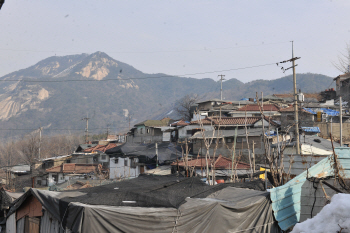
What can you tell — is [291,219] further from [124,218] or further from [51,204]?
[51,204]

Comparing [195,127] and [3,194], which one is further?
[195,127]

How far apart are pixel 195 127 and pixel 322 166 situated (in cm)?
2971

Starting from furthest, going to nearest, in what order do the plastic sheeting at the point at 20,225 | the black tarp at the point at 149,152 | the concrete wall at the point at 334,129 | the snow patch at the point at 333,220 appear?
1. the concrete wall at the point at 334,129
2. the black tarp at the point at 149,152
3. the plastic sheeting at the point at 20,225
4. the snow patch at the point at 333,220

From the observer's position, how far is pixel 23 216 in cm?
1104

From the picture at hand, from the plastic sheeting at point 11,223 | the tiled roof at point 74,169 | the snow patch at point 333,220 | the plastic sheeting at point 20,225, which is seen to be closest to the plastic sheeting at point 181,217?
the snow patch at point 333,220

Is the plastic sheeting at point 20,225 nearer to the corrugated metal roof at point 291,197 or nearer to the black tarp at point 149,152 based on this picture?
the corrugated metal roof at point 291,197

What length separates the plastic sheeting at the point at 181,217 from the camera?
23.5 ft

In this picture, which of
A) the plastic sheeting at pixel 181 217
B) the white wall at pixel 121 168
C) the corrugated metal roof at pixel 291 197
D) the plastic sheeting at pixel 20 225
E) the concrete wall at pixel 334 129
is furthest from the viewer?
the concrete wall at pixel 334 129

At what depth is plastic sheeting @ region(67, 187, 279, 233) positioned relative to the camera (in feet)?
23.5

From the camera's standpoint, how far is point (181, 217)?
744 cm

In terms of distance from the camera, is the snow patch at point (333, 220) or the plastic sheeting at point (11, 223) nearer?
the snow patch at point (333, 220)

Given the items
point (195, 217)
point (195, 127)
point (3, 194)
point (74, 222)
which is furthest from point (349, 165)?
point (195, 127)

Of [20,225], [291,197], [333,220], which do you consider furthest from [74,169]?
[333,220]

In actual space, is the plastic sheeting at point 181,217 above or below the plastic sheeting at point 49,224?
above
